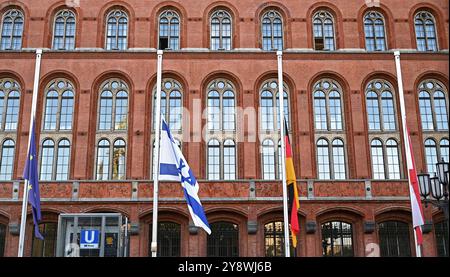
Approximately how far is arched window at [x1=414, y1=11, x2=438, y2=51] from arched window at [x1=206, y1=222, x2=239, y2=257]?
15.7 m

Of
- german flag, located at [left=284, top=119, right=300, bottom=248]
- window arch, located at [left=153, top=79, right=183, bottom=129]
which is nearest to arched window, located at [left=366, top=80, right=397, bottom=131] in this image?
german flag, located at [left=284, top=119, right=300, bottom=248]

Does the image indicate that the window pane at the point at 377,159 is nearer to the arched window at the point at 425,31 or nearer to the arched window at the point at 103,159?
the arched window at the point at 425,31

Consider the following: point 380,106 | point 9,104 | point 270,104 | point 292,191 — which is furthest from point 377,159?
point 9,104

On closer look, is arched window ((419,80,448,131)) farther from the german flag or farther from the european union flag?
the european union flag

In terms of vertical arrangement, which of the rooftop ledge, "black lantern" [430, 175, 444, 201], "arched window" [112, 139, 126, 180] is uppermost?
the rooftop ledge

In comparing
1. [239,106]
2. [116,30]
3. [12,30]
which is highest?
[116,30]

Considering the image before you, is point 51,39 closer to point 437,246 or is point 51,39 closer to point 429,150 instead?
point 429,150

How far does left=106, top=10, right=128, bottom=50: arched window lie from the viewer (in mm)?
29641

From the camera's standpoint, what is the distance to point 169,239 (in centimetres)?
2658

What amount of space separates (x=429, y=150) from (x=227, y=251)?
12816mm

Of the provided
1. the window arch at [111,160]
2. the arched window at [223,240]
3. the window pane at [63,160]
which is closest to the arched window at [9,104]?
the window pane at [63,160]

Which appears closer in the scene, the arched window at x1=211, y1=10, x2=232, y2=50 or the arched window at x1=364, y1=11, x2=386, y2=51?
the arched window at x1=211, y1=10, x2=232, y2=50

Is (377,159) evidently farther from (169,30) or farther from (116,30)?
(116,30)

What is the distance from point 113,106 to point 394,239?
1737cm
